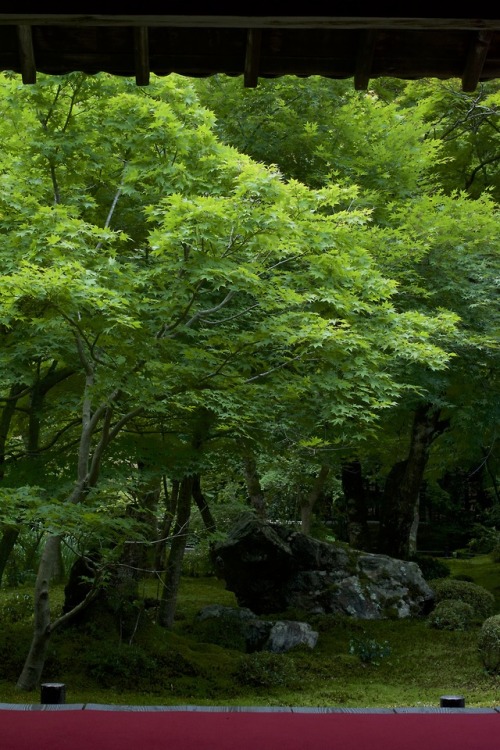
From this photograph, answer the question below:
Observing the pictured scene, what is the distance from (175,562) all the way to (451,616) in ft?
16.8

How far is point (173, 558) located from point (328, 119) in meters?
7.54

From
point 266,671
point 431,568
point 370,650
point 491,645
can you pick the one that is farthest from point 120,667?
point 431,568

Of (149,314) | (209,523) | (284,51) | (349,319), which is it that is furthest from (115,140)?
(209,523)

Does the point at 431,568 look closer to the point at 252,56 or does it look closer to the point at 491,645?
the point at 491,645

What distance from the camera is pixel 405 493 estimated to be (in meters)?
16.9

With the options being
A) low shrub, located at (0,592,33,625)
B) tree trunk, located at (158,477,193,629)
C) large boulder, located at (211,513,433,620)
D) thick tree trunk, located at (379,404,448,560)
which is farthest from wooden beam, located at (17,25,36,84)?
thick tree trunk, located at (379,404,448,560)

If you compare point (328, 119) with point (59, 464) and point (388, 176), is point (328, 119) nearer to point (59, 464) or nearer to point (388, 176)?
point (388, 176)

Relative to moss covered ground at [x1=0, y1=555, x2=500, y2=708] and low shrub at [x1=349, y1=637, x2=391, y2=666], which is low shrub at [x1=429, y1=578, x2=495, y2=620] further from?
low shrub at [x1=349, y1=637, x2=391, y2=666]

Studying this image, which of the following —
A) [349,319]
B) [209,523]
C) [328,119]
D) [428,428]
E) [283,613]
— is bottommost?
[283,613]

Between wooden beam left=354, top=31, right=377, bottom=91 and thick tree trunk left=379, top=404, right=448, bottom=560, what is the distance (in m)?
13.3

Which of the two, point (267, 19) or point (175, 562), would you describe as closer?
point (267, 19)

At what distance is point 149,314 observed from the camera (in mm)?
8695

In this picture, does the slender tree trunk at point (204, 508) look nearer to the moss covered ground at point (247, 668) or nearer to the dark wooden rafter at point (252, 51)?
the moss covered ground at point (247, 668)

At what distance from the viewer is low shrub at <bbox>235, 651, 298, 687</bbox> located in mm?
10711
